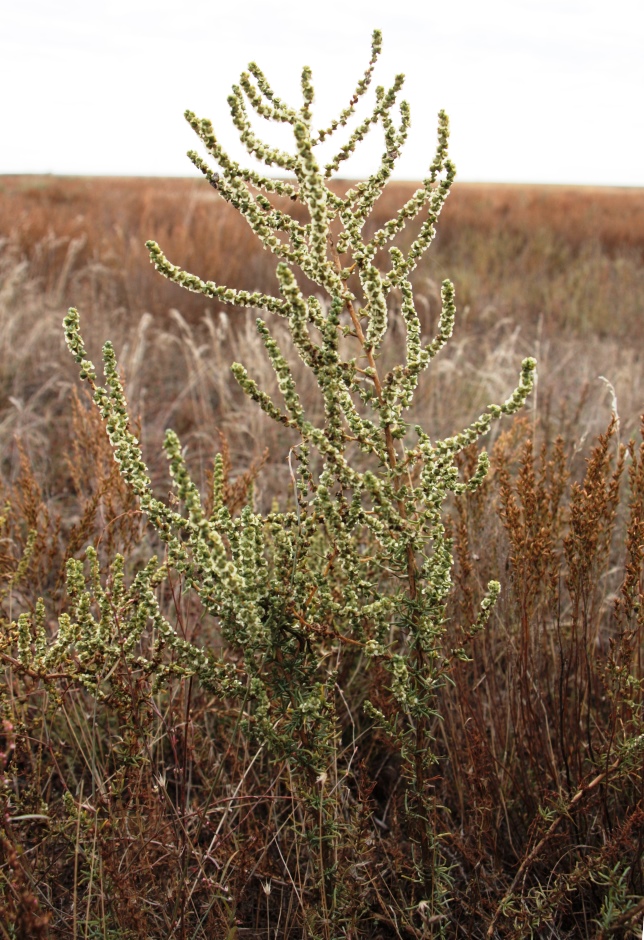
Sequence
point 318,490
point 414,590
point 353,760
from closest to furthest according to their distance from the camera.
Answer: point 318,490, point 414,590, point 353,760

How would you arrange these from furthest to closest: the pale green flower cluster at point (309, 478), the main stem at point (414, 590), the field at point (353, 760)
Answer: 1. the field at point (353, 760)
2. the main stem at point (414, 590)
3. the pale green flower cluster at point (309, 478)

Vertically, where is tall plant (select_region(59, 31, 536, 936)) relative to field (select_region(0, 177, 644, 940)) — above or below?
above

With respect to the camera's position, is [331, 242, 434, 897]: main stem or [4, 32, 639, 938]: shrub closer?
[4, 32, 639, 938]: shrub

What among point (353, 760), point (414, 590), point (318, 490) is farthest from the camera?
point (353, 760)

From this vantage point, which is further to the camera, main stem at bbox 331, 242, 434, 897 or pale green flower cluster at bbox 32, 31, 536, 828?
main stem at bbox 331, 242, 434, 897

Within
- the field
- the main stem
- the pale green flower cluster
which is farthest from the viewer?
the field

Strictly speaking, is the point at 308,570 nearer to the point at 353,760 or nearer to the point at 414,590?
the point at 414,590

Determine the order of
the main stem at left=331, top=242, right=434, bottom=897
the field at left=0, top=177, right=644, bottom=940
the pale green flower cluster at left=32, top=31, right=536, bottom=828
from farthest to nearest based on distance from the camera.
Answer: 1. the field at left=0, top=177, right=644, bottom=940
2. the main stem at left=331, top=242, right=434, bottom=897
3. the pale green flower cluster at left=32, top=31, right=536, bottom=828

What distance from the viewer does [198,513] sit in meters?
1.30

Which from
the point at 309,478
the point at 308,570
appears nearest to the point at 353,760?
the point at 308,570

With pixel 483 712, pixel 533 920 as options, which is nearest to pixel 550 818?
pixel 533 920

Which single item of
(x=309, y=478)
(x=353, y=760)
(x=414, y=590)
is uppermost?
(x=309, y=478)

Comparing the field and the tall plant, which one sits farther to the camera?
the field

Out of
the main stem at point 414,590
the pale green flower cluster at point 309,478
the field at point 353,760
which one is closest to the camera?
the pale green flower cluster at point 309,478
